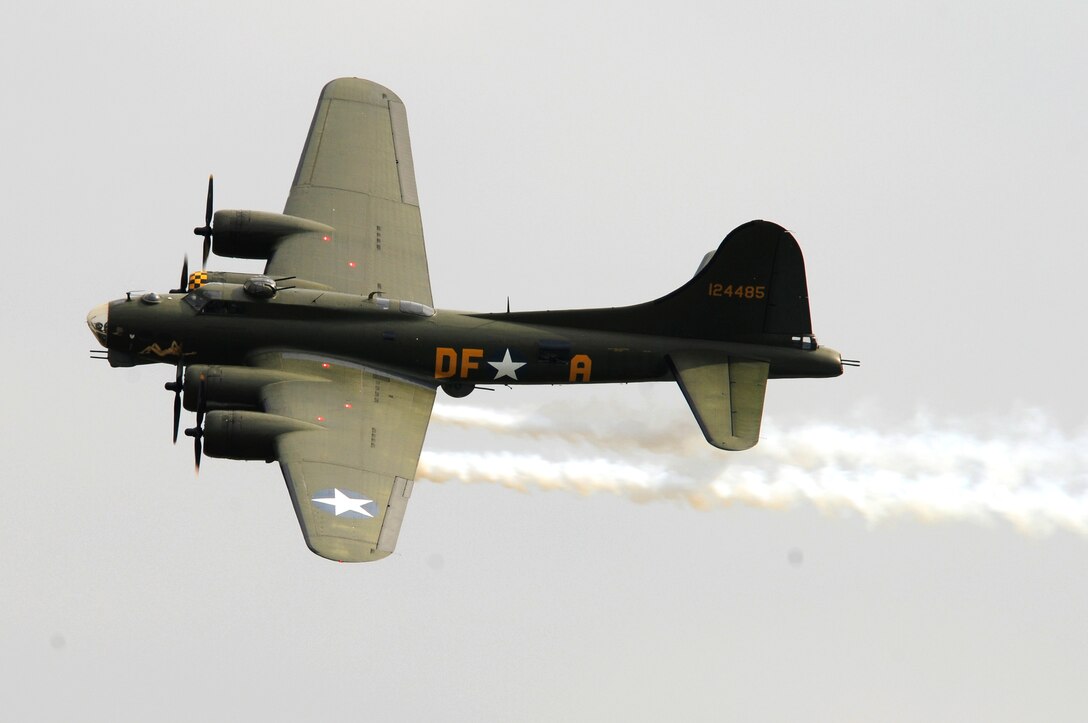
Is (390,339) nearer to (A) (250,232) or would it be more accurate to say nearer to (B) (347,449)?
(B) (347,449)

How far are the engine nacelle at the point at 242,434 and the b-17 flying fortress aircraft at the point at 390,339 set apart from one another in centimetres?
10

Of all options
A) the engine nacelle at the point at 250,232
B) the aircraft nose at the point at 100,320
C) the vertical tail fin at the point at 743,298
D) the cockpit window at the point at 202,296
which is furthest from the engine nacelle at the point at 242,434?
the vertical tail fin at the point at 743,298

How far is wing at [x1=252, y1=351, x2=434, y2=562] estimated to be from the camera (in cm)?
4897

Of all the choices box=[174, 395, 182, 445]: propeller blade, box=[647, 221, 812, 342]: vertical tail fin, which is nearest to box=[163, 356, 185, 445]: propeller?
box=[174, 395, 182, 445]: propeller blade

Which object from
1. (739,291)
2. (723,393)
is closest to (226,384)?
(723,393)

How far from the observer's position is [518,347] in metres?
54.5

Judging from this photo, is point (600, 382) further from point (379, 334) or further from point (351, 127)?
point (351, 127)

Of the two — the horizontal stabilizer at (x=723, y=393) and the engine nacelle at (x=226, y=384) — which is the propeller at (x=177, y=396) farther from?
the horizontal stabilizer at (x=723, y=393)

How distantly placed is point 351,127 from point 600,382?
10.4 m

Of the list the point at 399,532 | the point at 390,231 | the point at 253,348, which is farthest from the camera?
the point at 390,231

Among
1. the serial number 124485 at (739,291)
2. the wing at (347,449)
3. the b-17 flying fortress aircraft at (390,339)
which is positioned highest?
the serial number 124485 at (739,291)

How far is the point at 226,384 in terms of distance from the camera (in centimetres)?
5212

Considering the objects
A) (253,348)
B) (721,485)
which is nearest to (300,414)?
(253,348)

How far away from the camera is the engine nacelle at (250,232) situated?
5603 cm
